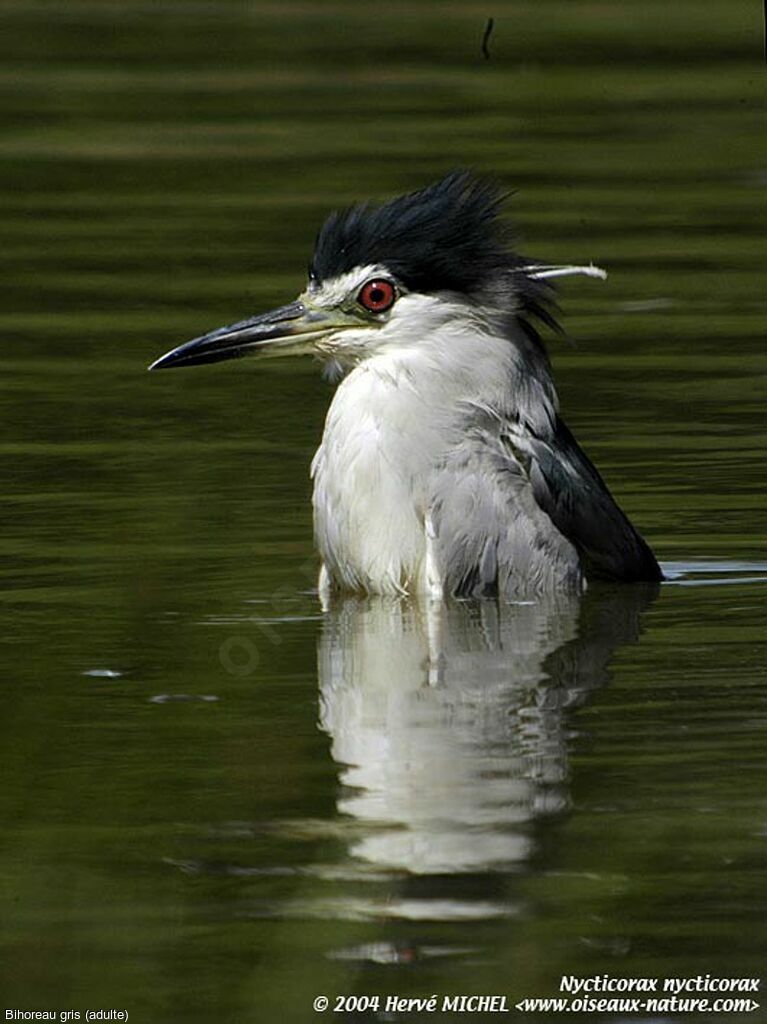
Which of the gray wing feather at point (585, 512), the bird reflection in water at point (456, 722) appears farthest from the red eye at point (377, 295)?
the bird reflection in water at point (456, 722)

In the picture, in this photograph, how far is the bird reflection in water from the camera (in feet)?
21.3

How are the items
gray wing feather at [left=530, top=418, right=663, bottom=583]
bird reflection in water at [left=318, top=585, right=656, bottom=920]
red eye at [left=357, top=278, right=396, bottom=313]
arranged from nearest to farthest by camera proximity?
1. bird reflection in water at [left=318, top=585, right=656, bottom=920]
2. gray wing feather at [left=530, top=418, right=663, bottom=583]
3. red eye at [left=357, top=278, right=396, bottom=313]

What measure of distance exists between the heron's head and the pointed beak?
14 mm

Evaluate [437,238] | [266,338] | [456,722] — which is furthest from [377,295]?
[456,722]

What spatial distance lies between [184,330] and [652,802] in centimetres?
721

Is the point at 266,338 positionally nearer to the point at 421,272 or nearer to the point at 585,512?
the point at 421,272

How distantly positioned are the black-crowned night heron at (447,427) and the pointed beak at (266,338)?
0.05 feet

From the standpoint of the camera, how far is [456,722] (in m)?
7.71

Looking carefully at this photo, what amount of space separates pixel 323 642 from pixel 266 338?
1326 mm

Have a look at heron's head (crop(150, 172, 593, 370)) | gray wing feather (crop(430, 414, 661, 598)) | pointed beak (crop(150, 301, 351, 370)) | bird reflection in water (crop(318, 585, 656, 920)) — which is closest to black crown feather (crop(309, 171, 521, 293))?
heron's head (crop(150, 172, 593, 370))

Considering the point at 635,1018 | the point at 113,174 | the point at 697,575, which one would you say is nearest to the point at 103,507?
the point at 697,575

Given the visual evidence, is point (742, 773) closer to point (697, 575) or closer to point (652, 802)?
point (652, 802)

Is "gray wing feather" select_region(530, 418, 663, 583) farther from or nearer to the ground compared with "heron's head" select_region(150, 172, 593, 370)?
nearer to the ground

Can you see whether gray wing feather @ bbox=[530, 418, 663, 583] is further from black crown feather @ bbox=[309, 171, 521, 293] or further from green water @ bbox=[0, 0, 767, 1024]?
black crown feather @ bbox=[309, 171, 521, 293]
